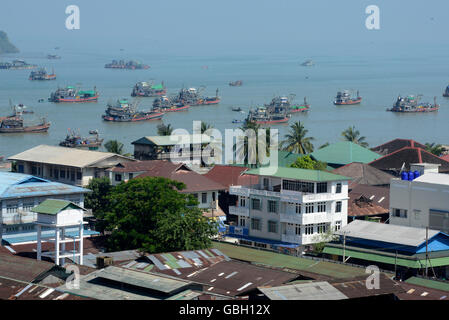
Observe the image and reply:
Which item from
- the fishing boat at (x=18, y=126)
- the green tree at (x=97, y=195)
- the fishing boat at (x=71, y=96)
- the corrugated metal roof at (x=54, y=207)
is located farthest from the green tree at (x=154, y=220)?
the fishing boat at (x=71, y=96)

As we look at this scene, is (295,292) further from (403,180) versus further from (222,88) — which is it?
(222,88)

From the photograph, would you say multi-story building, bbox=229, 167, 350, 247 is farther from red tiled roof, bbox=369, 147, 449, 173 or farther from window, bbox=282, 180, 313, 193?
red tiled roof, bbox=369, 147, 449, 173

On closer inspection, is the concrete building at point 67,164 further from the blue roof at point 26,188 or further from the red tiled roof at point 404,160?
the red tiled roof at point 404,160

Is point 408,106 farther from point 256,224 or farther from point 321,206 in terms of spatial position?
point 321,206

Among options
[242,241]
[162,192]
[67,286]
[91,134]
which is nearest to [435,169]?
[242,241]

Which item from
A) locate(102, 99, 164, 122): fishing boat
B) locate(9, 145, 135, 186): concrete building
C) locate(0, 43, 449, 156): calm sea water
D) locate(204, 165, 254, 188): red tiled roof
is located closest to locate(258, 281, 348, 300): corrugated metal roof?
locate(204, 165, 254, 188): red tiled roof
